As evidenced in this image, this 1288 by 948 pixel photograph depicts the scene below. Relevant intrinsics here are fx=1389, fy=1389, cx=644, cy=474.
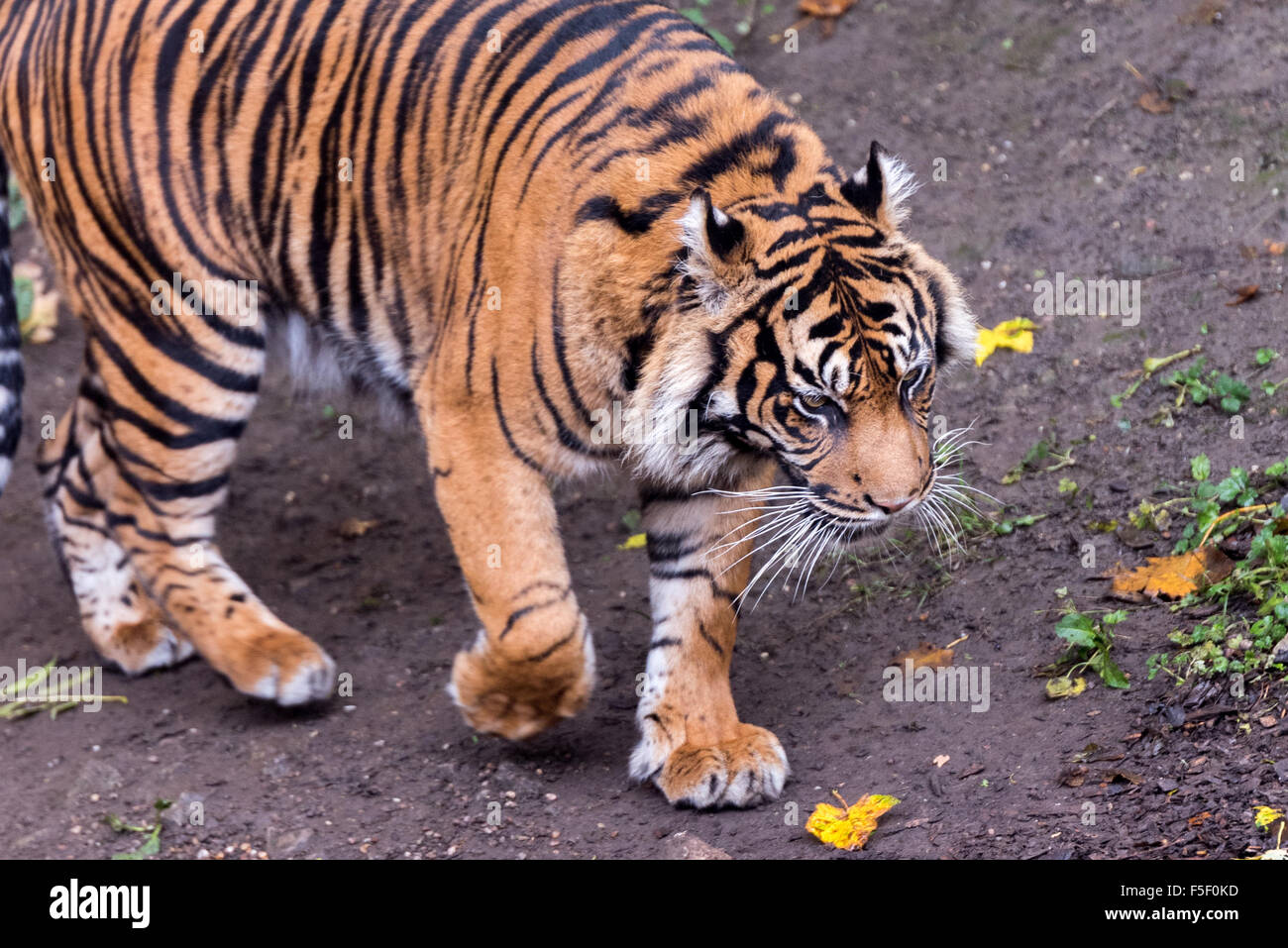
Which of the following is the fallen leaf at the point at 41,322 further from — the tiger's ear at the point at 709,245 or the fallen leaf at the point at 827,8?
the tiger's ear at the point at 709,245

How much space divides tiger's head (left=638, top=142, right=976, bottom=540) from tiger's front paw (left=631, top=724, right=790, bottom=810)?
625 mm

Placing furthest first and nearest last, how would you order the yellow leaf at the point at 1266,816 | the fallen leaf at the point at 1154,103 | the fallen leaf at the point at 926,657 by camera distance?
the fallen leaf at the point at 1154,103 → the fallen leaf at the point at 926,657 → the yellow leaf at the point at 1266,816

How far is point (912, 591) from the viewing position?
13.5ft

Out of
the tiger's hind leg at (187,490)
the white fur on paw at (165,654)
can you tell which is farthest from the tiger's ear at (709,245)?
the white fur on paw at (165,654)

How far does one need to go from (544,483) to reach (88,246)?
165cm

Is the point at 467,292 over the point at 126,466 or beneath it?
over

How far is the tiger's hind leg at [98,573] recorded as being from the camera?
4.38 metres

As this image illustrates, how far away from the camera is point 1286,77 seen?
17.0 ft

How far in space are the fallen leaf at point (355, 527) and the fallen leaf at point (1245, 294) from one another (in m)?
3.13

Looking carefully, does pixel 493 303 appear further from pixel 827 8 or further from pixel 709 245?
pixel 827 8

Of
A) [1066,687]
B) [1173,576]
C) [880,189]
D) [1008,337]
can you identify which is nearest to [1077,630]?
[1066,687]

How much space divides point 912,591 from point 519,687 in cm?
132
